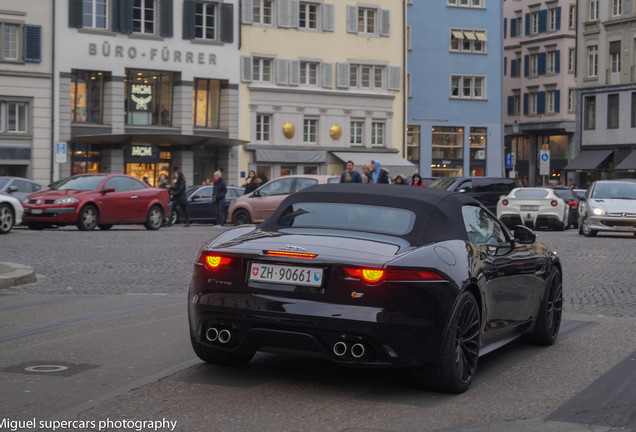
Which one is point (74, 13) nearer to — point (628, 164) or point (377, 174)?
point (377, 174)

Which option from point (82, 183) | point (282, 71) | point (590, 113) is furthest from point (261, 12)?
point (82, 183)

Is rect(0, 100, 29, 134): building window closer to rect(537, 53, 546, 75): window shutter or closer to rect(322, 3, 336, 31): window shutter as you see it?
rect(322, 3, 336, 31): window shutter

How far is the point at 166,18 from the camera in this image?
5288 centimetres

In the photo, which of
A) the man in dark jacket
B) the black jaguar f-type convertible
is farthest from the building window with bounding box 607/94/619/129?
the black jaguar f-type convertible

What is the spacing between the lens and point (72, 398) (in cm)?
673

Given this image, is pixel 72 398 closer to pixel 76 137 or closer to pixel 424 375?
pixel 424 375

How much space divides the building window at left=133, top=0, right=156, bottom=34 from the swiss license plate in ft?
153

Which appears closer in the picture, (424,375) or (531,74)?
(424,375)

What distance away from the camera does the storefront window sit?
171ft

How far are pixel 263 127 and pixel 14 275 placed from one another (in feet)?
142

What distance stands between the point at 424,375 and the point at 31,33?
44468mm

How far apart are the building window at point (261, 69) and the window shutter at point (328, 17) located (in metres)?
3.91

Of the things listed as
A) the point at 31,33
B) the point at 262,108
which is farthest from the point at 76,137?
the point at 262,108

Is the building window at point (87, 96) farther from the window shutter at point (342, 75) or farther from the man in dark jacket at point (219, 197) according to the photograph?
the man in dark jacket at point (219, 197)
